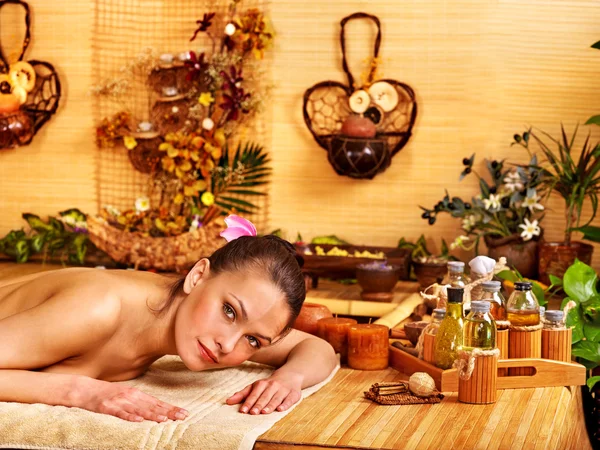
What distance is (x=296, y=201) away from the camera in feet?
14.1

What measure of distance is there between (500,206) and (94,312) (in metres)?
2.24

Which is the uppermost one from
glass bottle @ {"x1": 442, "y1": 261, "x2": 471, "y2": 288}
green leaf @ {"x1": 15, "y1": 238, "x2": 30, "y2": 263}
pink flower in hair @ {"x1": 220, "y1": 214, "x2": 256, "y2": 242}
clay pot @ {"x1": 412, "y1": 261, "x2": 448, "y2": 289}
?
pink flower in hair @ {"x1": 220, "y1": 214, "x2": 256, "y2": 242}

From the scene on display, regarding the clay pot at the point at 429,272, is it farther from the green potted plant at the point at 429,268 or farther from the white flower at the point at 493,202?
the white flower at the point at 493,202

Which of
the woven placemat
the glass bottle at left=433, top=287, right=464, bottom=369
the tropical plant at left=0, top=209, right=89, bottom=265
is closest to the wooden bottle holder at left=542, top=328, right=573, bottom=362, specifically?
the glass bottle at left=433, top=287, right=464, bottom=369

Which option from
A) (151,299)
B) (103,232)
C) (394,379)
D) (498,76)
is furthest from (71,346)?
(498,76)

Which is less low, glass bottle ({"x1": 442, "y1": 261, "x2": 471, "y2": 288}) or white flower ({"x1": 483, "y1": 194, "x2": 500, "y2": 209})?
white flower ({"x1": 483, "y1": 194, "x2": 500, "y2": 209})

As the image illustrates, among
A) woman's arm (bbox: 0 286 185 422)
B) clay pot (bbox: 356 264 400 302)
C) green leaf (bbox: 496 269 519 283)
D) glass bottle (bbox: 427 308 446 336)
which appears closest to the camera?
woman's arm (bbox: 0 286 185 422)

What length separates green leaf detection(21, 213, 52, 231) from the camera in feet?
14.7

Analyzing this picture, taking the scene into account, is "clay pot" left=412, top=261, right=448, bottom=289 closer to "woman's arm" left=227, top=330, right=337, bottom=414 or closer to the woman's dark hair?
"woman's arm" left=227, top=330, right=337, bottom=414

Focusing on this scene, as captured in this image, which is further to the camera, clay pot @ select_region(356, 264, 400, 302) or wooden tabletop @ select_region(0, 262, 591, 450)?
clay pot @ select_region(356, 264, 400, 302)

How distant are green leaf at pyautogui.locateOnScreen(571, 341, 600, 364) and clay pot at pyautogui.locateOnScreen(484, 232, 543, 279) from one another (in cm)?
118

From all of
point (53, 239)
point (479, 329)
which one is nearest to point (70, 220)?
point (53, 239)

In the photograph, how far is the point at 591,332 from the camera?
2.59 metres

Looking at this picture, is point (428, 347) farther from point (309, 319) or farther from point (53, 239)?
point (53, 239)
